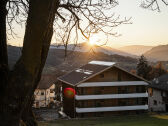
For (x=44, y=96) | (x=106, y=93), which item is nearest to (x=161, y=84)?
(x=106, y=93)

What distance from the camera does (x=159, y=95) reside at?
1799 inches

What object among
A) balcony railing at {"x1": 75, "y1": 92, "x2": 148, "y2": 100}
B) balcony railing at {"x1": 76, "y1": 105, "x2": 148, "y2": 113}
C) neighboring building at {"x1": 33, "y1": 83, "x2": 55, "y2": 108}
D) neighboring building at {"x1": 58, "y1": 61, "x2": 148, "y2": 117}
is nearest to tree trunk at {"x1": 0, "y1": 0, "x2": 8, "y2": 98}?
neighboring building at {"x1": 58, "y1": 61, "x2": 148, "y2": 117}

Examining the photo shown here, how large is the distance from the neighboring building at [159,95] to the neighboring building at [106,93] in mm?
9849

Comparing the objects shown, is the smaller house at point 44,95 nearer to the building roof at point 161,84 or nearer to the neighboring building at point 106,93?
the neighboring building at point 106,93

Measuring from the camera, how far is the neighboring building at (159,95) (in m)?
43.3

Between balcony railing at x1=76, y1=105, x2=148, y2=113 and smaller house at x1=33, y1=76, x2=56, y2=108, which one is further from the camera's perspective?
smaller house at x1=33, y1=76, x2=56, y2=108

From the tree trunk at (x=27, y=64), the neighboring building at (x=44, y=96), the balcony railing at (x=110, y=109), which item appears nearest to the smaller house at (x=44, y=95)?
the neighboring building at (x=44, y=96)

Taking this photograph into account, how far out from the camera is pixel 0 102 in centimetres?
350

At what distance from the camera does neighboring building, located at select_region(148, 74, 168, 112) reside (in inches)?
1706

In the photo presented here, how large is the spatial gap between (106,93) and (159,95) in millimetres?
16633

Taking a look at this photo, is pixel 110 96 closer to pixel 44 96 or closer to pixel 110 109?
pixel 110 109

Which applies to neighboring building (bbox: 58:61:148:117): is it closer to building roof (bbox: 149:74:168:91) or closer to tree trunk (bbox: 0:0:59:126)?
building roof (bbox: 149:74:168:91)

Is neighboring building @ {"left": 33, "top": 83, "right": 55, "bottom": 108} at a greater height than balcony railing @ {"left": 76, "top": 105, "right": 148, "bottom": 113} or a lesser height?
lesser

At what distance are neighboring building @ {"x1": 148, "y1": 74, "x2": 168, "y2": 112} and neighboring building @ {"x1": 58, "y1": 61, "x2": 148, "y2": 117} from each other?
9.85 metres
